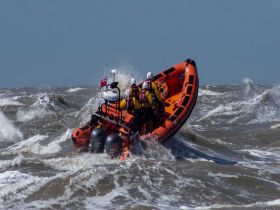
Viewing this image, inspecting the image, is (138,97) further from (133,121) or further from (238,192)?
(238,192)

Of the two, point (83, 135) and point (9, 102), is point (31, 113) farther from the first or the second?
point (83, 135)

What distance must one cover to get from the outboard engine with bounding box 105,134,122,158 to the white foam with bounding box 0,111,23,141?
6.41m

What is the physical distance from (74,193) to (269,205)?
2.94 meters

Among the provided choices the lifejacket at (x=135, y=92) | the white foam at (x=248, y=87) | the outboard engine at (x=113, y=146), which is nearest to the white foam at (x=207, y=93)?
the white foam at (x=248, y=87)

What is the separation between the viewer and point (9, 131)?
22547 mm

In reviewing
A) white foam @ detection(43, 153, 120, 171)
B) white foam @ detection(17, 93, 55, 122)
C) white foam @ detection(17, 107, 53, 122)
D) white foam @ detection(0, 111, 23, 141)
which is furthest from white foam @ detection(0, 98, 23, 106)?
white foam @ detection(43, 153, 120, 171)

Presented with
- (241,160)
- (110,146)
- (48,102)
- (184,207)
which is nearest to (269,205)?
(184,207)

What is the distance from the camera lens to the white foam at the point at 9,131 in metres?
21.6

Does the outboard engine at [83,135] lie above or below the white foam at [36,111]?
below

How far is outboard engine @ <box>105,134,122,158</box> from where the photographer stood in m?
15.3

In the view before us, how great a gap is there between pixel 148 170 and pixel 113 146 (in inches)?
69.7

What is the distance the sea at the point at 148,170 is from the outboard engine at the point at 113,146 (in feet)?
0.46

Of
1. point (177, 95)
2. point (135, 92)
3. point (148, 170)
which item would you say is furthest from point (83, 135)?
point (177, 95)

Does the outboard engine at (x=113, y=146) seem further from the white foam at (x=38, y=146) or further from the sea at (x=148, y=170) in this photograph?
the white foam at (x=38, y=146)
